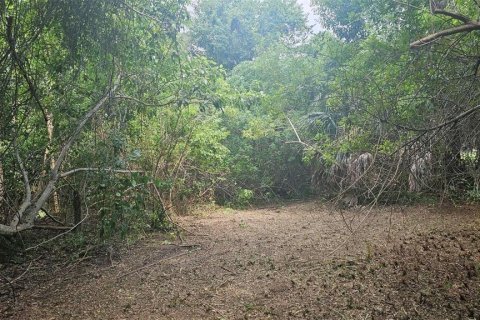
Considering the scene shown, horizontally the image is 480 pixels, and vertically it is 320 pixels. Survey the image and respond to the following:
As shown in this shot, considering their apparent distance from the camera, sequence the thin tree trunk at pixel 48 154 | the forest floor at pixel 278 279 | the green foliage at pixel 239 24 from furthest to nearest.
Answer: the green foliage at pixel 239 24, the thin tree trunk at pixel 48 154, the forest floor at pixel 278 279

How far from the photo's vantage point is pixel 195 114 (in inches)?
328

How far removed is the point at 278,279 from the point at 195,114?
16.1 ft

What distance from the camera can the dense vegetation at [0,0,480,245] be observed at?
3.64m

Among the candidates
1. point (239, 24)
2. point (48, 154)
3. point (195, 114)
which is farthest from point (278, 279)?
point (239, 24)

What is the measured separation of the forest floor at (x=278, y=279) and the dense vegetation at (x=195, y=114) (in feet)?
2.12

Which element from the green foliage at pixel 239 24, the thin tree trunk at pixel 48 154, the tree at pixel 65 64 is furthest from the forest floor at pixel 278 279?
the green foliage at pixel 239 24

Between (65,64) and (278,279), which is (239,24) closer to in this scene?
(65,64)

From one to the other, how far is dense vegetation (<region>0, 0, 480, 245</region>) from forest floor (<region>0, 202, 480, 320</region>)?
645 mm

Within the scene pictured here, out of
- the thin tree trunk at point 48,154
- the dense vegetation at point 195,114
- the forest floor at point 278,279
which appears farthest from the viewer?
the thin tree trunk at point 48,154

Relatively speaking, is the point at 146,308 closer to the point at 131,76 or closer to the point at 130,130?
the point at 131,76

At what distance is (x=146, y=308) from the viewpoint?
3.61 m

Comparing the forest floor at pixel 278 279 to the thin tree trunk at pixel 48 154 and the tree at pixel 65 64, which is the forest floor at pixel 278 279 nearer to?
the tree at pixel 65 64

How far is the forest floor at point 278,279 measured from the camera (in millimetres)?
3320

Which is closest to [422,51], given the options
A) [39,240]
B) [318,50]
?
[39,240]
